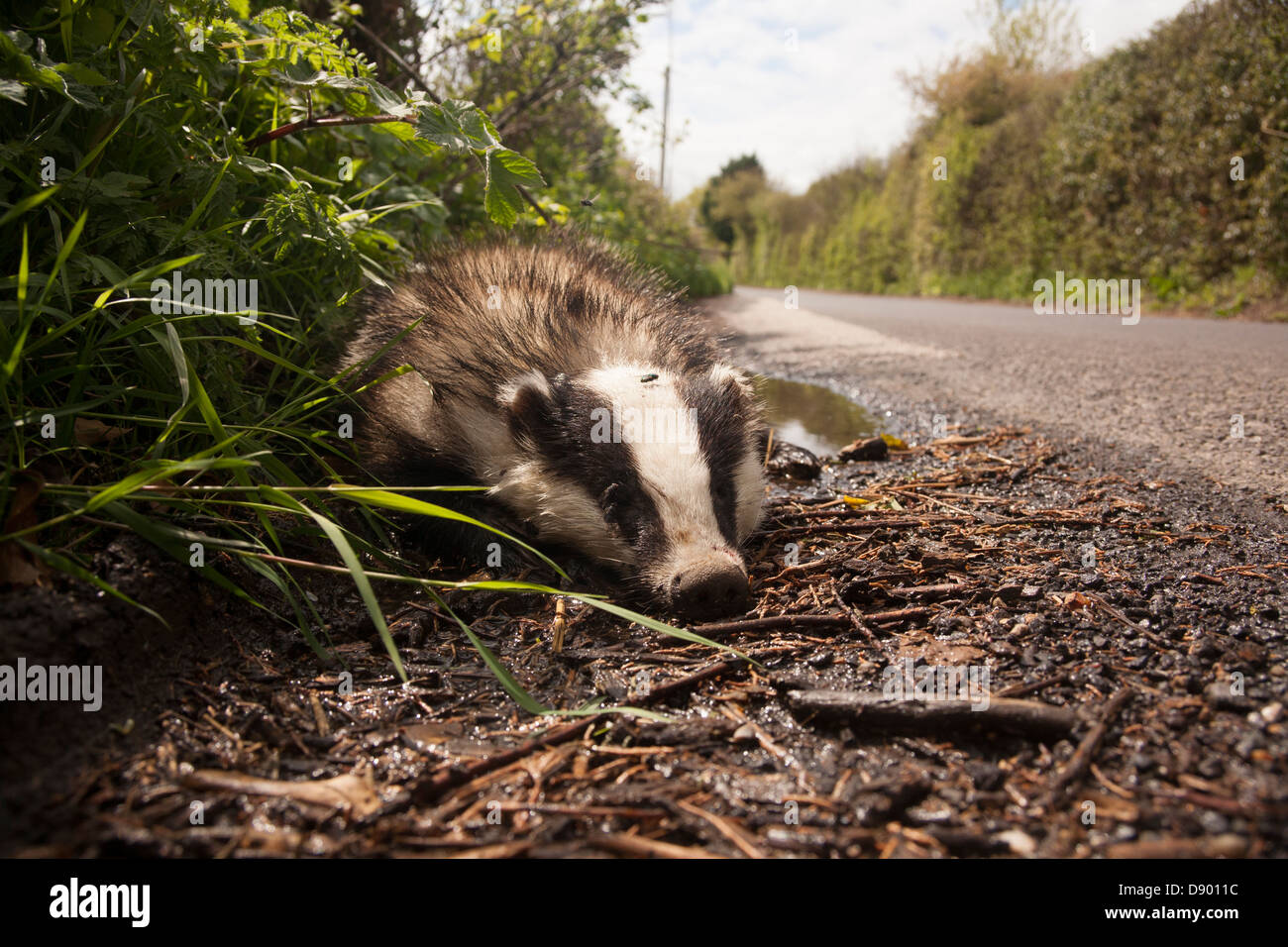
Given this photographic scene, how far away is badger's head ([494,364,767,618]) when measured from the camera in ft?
8.66

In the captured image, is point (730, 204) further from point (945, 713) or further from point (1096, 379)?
point (945, 713)

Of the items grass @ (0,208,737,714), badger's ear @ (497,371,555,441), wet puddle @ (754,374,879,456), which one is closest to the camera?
grass @ (0,208,737,714)

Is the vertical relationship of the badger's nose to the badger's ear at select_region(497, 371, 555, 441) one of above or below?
below

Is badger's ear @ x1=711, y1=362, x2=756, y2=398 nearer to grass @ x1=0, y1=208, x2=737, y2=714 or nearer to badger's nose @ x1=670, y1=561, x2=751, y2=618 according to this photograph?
badger's nose @ x1=670, y1=561, x2=751, y2=618

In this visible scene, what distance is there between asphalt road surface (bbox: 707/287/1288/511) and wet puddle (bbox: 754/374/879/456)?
0.24 m

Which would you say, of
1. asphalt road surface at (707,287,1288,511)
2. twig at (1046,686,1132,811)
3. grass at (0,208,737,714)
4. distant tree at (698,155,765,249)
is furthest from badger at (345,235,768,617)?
distant tree at (698,155,765,249)

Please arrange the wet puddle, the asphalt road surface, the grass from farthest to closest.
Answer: the wet puddle, the asphalt road surface, the grass

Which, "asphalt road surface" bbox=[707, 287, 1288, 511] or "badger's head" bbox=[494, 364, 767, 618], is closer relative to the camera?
"badger's head" bbox=[494, 364, 767, 618]

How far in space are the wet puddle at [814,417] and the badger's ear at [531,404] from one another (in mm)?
1371

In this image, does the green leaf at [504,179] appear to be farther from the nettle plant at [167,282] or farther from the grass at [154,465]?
the grass at [154,465]

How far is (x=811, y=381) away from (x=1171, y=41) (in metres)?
11.8

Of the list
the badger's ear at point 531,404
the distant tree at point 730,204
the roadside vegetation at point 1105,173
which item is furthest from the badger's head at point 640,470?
the distant tree at point 730,204

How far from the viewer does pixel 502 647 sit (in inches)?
90.4

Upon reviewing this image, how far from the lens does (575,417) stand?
9.58ft
